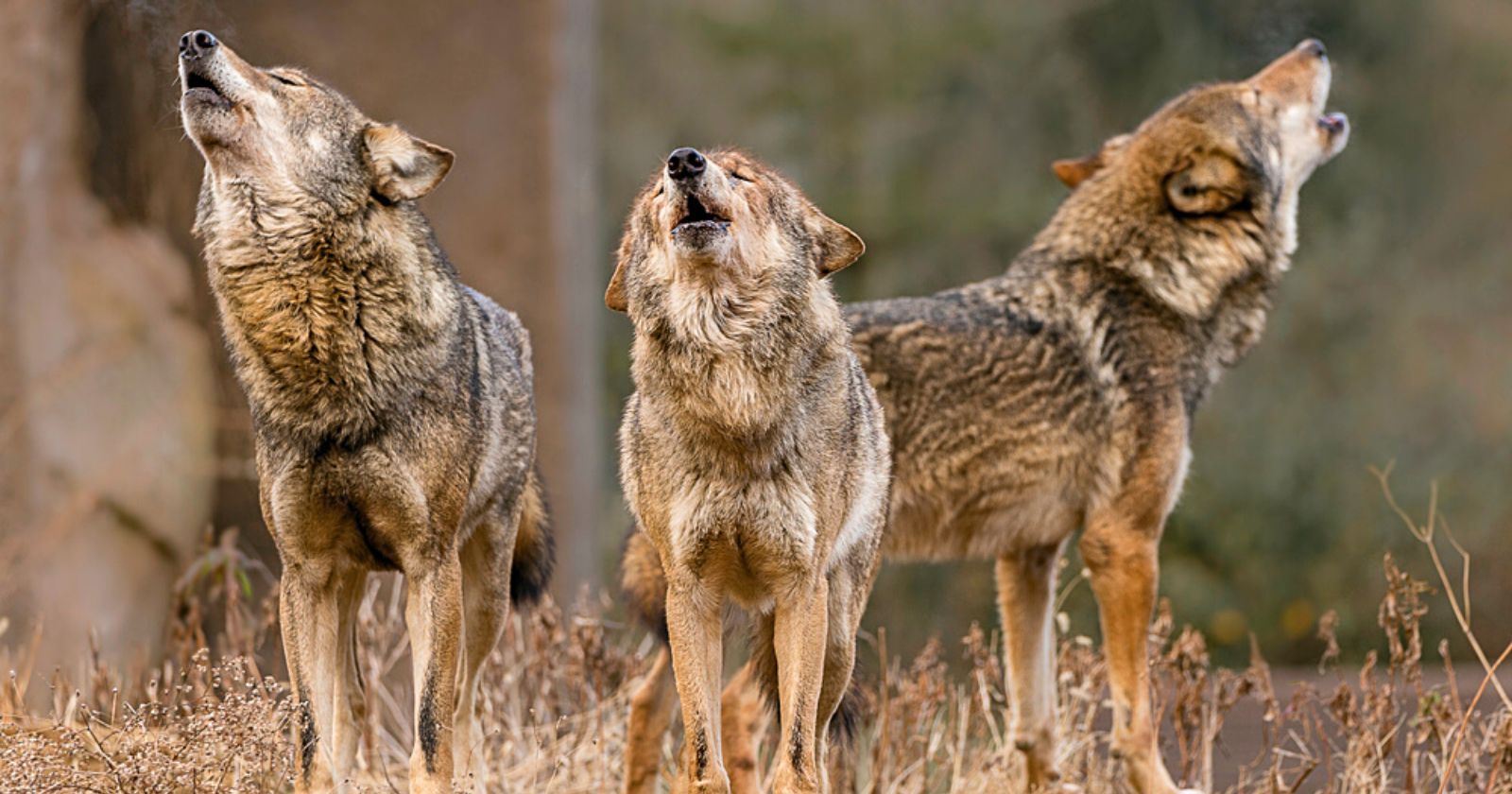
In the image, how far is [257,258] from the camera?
161 inches

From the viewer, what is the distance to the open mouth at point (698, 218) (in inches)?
151

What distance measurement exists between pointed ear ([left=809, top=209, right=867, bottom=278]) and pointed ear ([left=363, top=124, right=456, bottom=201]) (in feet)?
2.88

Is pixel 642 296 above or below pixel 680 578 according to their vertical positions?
above

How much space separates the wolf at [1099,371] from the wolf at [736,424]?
1007mm

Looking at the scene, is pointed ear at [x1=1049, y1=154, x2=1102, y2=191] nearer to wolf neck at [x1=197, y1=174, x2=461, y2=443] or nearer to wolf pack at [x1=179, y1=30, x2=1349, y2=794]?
wolf pack at [x1=179, y1=30, x2=1349, y2=794]

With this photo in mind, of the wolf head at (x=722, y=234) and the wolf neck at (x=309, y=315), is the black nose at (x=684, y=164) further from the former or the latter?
the wolf neck at (x=309, y=315)

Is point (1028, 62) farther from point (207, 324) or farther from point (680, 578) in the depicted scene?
point (680, 578)

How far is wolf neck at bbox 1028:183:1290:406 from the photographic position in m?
5.54

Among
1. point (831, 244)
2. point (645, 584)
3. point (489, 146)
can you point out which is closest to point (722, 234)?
point (831, 244)

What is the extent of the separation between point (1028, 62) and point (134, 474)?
7.00 metres

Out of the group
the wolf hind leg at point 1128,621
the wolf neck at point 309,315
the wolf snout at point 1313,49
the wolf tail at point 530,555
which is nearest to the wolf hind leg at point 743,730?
the wolf tail at point 530,555

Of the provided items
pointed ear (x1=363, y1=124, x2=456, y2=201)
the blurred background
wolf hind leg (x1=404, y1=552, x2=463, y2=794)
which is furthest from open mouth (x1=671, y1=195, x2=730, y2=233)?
the blurred background

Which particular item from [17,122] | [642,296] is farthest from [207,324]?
[642,296]

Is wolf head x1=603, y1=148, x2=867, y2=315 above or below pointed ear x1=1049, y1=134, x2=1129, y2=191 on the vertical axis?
below
